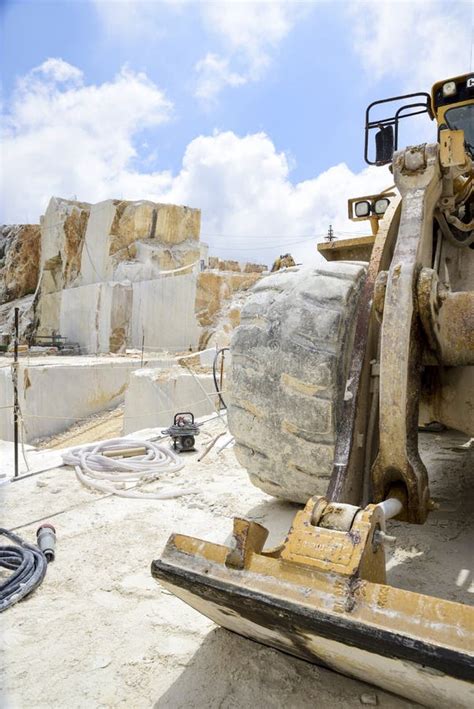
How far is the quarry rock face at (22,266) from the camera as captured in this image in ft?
121

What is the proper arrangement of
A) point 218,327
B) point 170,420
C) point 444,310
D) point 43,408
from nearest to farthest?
point 444,310, point 170,420, point 43,408, point 218,327

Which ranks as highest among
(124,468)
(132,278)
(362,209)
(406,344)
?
(132,278)

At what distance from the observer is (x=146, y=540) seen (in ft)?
9.16

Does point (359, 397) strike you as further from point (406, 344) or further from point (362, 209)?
point (362, 209)

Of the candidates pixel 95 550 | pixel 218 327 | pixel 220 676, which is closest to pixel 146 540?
pixel 95 550

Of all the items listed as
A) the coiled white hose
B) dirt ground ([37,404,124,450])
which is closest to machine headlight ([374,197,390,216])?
the coiled white hose

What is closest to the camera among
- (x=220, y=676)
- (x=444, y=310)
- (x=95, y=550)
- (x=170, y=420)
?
(x=220, y=676)

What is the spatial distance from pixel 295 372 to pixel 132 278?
2237 centimetres

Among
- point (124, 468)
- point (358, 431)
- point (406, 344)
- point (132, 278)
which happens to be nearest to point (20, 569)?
point (358, 431)

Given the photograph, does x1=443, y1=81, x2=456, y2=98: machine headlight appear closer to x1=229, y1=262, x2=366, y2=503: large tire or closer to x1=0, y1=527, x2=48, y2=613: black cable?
x1=229, y1=262, x2=366, y2=503: large tire

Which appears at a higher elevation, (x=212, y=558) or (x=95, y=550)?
(x=212, y=558)

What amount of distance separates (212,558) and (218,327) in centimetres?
1501

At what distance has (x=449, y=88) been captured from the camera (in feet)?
12.3

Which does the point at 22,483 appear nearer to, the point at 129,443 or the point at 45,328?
the point at 129,443
